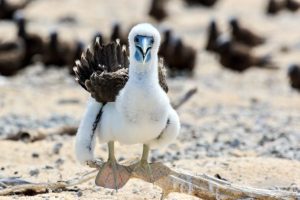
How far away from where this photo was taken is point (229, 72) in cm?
2069

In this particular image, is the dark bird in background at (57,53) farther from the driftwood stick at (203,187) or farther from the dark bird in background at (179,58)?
the driftwood stick at (203,187)

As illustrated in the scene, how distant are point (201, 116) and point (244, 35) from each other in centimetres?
1160

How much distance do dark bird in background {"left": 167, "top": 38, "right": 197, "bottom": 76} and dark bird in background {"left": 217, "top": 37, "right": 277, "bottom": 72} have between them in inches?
41.6

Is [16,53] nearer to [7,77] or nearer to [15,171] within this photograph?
[7,77]

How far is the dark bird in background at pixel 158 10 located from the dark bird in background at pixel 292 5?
4238 millimetres

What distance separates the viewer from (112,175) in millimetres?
6527

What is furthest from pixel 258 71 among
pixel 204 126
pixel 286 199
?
pixel 286 199

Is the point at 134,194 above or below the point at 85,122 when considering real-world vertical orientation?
below

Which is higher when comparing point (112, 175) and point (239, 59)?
point (239, 59)

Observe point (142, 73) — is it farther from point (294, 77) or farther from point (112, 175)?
point (294, 77)

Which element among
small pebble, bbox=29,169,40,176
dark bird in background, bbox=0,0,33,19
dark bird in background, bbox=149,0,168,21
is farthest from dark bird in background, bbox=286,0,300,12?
small pebble, bbox=29,169,40,176

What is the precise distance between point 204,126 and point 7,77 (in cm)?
748

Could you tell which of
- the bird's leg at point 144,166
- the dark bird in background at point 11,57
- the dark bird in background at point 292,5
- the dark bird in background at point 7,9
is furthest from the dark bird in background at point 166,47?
the bird's leg at point 144,166

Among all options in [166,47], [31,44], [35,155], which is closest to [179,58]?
[166,47]
